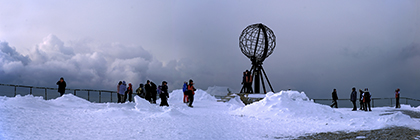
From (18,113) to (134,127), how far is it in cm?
406

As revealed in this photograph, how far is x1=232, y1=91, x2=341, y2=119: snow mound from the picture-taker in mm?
11959

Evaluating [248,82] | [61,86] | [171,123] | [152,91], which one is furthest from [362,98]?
[61,86]

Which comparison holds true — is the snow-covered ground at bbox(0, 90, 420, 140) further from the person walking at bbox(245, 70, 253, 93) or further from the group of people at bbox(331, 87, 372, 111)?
the person walking at bbox(245, 70, 253, 93)

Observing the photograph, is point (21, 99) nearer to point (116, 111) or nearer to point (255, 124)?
point (116, 111)

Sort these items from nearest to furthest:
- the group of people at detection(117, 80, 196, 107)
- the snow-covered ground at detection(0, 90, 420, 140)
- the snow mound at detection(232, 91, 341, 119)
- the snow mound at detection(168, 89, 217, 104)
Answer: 1. the snow-covered ground at detection(0, 90, 420, 140)
2. the snow mound at detection(232, 91, 341, 119)
3. the group of people at detection(117, 80, 196, 107)
4. the snow mound at detection(168, 89, 217, 104)

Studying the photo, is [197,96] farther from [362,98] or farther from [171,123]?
[171,123]

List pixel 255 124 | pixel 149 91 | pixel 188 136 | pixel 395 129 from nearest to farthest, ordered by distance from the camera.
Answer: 1. pixel 188 136
2. pixel 395 129
3. pixel 255 124
4. pixel 149 91

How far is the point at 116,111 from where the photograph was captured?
10.5m

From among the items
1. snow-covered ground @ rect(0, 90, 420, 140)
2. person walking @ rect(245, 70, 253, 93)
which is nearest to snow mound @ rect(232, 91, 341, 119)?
snow-covered ground @ rect(0, 90, 420, 140)

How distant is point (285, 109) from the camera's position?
40.5 feet

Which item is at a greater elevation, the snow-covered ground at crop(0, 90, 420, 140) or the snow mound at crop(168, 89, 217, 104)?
the snow-covered ground at crop(0, 90, 420, 140)

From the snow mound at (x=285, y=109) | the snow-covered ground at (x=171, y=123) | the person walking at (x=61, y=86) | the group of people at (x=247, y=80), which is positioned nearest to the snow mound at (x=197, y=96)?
the group of people at (x=247, y=80)

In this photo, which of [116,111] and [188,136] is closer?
[188,136]

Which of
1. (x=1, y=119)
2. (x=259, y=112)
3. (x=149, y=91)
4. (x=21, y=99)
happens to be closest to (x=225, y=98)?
(x=149, y=91)
